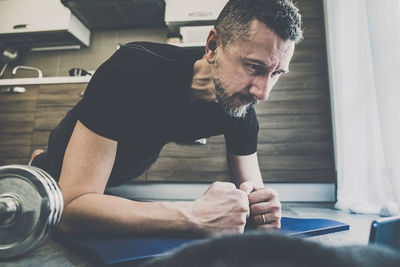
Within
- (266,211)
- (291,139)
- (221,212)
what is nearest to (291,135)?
(291,139)

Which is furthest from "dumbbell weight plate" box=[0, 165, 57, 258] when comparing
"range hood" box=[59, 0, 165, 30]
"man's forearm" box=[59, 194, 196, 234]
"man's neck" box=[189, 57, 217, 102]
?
"range hood" box=[59, 0, 165, 30]

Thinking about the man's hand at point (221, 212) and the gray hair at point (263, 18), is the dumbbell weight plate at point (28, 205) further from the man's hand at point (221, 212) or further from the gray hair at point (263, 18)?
the gray hair at point (263, 18)

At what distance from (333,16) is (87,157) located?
171cm

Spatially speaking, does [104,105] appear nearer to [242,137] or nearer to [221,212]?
[221,212]

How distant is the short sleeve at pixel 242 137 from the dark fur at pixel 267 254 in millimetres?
729

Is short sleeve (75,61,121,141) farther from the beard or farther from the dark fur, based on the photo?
the dark fur

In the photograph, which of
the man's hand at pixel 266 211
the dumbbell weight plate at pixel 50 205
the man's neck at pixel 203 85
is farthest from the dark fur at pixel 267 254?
the man's neck at pixel 203 85

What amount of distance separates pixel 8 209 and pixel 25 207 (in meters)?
0.02

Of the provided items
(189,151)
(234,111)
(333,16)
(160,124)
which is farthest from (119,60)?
(333,16)

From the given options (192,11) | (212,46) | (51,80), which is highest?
(192,11)

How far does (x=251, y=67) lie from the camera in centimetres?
74

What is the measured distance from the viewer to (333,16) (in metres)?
1.68

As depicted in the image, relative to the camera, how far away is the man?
1.83ft

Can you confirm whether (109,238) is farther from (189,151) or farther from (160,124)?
(189,151)
